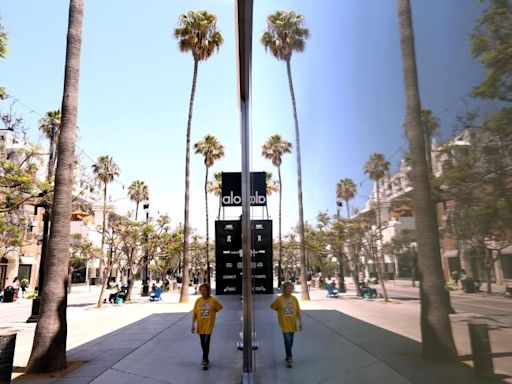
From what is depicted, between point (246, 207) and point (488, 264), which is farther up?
point (246, 207)

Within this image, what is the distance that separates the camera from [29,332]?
1120 centimetres

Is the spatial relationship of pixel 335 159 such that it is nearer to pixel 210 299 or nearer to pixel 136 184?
pixel 210 299

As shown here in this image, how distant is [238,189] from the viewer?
7.30 meters

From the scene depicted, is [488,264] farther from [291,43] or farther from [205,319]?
[205,319]

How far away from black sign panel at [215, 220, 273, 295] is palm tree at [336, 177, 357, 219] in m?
4.59

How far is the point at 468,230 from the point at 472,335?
237 millimetres

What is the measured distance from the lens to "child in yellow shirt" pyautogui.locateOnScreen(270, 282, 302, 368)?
14.2ft

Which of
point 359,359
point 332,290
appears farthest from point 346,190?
point 332,290

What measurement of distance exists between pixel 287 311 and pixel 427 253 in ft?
14.3

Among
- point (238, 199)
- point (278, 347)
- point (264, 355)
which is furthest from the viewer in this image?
point (238, 199)

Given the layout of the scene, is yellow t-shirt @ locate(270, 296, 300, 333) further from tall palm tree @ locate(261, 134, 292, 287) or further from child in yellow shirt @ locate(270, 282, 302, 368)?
tall palm tree @ locate(261, 134, 292, 287)

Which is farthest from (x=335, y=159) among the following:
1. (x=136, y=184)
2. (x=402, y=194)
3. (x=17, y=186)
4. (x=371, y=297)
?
(x=136, y=184)

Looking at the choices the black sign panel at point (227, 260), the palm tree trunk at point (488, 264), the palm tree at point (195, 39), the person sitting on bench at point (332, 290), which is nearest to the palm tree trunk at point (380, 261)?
the palm tree trunk at point (488, 264)

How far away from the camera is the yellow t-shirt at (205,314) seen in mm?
6711
